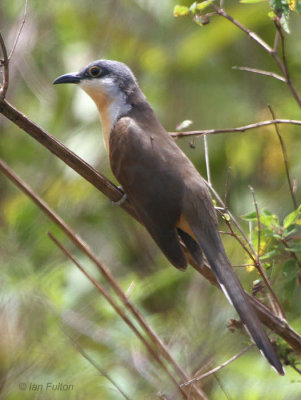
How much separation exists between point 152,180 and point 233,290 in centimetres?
75

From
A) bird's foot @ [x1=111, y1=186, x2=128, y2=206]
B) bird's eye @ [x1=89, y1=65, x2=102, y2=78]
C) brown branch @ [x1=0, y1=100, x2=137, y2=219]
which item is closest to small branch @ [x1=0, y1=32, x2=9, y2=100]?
brown branch @ [x1=0, y1=100, x2=137, y2=219]

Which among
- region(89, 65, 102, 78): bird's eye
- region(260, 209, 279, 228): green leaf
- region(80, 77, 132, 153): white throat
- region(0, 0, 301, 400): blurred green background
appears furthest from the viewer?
region(89, 65, 102, 78): bird's eye

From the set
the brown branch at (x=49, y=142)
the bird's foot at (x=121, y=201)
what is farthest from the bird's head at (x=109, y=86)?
the brown branch at (x=49, y=142)

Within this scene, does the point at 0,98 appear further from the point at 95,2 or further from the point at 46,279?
the point at 95,2

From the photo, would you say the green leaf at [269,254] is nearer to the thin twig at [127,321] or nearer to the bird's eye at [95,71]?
the thin twig at [127,321]

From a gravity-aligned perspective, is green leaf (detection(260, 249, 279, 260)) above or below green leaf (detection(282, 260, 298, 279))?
above

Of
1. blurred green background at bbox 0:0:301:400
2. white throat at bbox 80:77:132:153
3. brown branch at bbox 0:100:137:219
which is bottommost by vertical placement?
blurred green background at bbox 0:0:301:400

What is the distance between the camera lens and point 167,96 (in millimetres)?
6152

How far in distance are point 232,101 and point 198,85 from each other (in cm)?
42

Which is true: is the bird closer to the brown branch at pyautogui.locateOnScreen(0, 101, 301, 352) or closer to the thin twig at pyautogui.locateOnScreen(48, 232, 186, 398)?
the brown branch at pyautogui.locateOnScreen(0, 101, 301, 352)

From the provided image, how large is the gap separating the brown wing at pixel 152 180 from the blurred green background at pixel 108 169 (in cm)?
43

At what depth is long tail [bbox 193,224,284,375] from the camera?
9.03ft

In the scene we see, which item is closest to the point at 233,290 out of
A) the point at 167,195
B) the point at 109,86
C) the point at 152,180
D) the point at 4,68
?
the point at 167,195

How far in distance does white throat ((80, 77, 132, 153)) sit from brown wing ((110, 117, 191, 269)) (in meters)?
0.28
